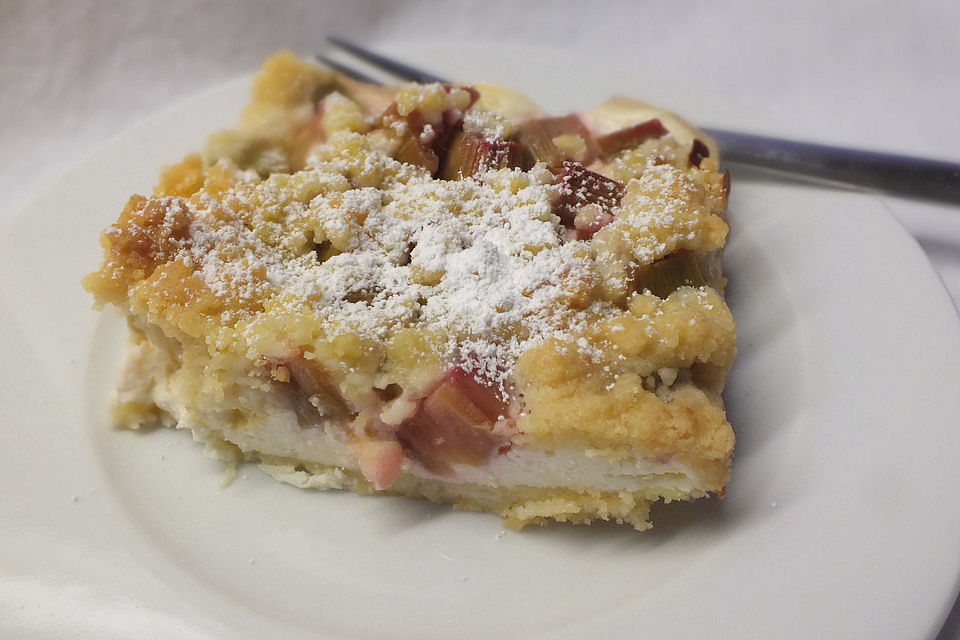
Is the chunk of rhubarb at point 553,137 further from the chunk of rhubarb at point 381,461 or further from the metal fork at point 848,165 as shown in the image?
the chunk of rhubarb at point 381,461

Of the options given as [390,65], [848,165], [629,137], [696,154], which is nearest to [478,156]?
[629,137]

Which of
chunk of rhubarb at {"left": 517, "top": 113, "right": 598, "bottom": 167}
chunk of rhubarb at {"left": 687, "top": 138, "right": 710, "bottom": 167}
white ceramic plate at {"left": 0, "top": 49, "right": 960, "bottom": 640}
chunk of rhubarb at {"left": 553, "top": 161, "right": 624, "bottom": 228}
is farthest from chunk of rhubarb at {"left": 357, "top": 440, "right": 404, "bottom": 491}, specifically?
chunk of rhubarb at {"left": 687, "top": 138, "right": 710, "bottom": 167}

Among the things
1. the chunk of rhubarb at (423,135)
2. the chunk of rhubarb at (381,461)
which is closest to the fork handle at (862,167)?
the chunk of rhubarb at (423,135)

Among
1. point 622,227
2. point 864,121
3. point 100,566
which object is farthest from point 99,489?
point 864,121

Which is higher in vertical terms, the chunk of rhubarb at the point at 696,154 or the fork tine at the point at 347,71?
Answer: the fork tine at the point at 347,71

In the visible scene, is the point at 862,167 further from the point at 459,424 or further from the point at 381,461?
the point at 381,461

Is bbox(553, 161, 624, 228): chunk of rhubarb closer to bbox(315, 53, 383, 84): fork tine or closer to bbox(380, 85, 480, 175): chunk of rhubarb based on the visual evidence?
bbox(380, 85, 480, 175): chunk of rhubarb
